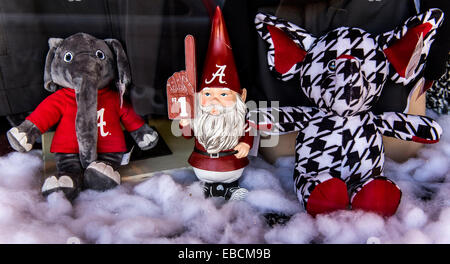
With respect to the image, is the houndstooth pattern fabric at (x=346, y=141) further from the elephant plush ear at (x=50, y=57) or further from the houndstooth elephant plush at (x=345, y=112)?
the elephant plush ear at (x=50, y=57)

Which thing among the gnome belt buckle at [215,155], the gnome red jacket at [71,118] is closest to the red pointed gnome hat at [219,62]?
the gnome belt buckle at [215,155]

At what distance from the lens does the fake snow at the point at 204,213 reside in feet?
2.19

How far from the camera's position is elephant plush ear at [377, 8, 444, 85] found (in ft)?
2.38

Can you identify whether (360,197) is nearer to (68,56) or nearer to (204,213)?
(204,213)

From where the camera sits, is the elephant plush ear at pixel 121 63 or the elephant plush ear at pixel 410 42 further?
the elephant plush ear at pixel 121 63

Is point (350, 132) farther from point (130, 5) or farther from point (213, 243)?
point (130, 5)

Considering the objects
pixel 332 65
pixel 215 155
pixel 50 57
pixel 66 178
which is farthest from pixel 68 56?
pixel 332 65

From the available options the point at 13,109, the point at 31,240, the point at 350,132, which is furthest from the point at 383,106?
the point at 13,109

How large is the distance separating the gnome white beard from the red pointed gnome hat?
0.04m

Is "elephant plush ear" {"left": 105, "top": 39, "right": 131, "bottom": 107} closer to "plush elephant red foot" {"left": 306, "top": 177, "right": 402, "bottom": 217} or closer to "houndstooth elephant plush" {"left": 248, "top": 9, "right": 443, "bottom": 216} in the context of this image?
"houndstooth elephant plush" {"left": 248, "top": 9, "right": 443, "bottom": 216}

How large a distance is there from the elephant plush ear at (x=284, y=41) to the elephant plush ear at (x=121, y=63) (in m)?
0.30

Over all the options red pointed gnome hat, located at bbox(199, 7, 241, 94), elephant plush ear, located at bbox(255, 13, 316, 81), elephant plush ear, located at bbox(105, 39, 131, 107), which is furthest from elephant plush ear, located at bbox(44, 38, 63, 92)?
elephant plush ear, located at bbox(255, 13, 316, 81)

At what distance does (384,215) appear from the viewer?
70 centimetres

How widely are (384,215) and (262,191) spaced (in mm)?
237
